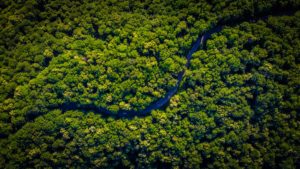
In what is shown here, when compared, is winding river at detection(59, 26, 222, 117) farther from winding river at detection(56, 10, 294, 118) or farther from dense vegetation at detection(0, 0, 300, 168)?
dense vegetation at detection(0, 0, 300, 168)

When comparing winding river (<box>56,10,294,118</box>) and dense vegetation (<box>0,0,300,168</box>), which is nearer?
dense vegetation (<box>0,0,300,168</box>)

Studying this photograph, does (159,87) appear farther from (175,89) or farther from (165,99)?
(175,89)

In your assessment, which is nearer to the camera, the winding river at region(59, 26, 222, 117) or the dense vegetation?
the dense vegetation

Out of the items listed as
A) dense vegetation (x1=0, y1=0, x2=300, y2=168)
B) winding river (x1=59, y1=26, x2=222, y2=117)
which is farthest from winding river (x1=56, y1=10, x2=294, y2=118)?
dense vegetation (x1=0, y1=0, x2=300, y2=168)

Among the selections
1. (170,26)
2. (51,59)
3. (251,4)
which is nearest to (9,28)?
(51,59)

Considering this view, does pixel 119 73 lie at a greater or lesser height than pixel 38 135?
greater

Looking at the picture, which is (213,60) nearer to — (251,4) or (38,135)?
(251,4)

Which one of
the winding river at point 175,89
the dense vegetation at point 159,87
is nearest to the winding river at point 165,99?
the winding river at point 175,89

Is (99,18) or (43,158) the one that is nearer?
(43,158)
